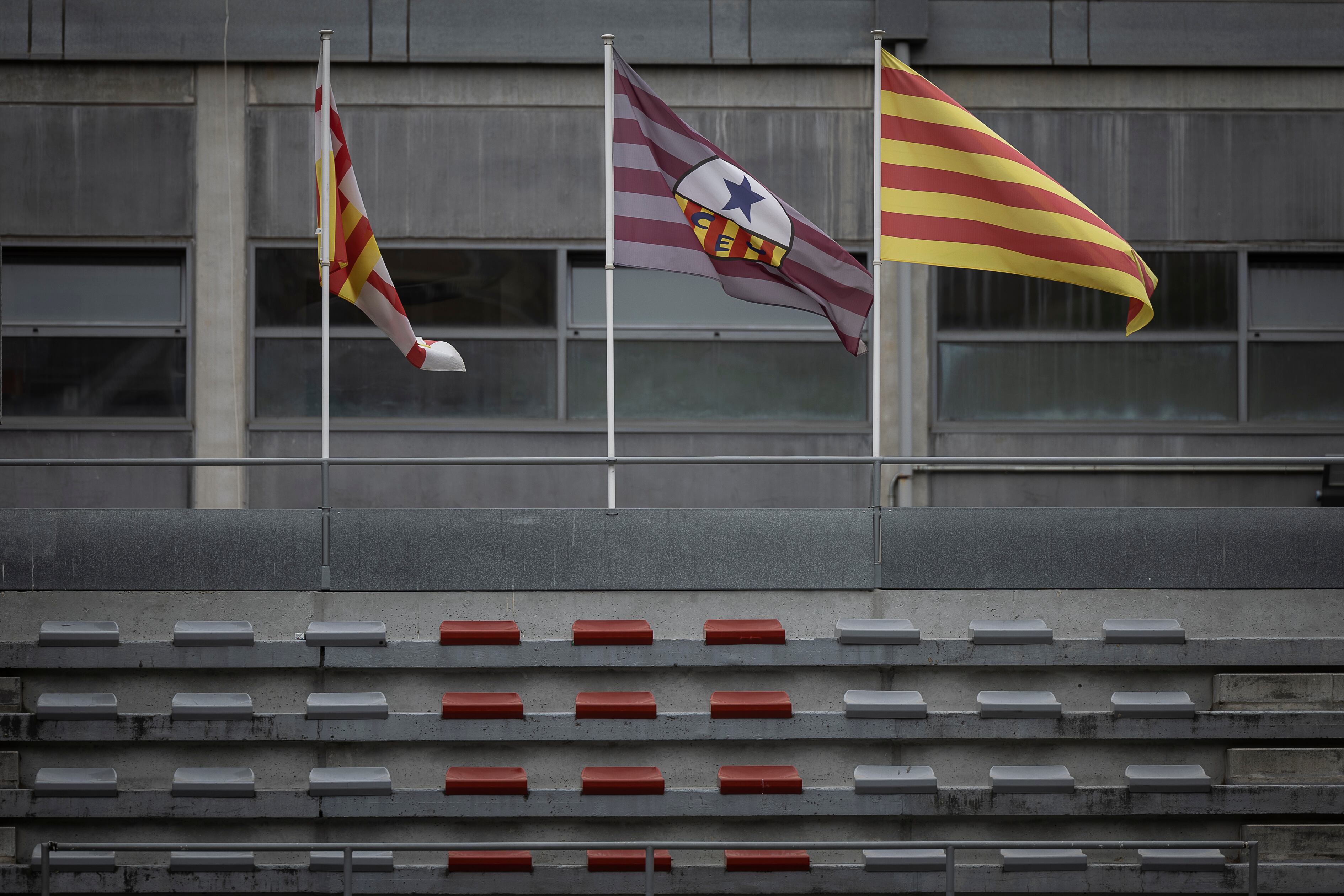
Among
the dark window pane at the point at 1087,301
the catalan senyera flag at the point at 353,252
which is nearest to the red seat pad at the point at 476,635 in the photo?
the catalan senyera flag at the point at 353,252

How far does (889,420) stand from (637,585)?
492 cm

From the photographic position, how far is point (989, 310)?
13.1 metres

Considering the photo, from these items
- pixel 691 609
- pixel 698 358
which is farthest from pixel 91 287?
pixel 691 609

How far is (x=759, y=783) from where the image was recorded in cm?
855

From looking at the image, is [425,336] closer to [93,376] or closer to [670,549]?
[93,376]

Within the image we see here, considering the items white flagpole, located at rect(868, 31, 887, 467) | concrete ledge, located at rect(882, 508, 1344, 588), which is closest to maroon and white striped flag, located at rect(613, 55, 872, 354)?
white flagpole, located at rect(868, 31, 887, 467)

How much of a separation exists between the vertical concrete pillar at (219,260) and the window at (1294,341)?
10871 millimetres

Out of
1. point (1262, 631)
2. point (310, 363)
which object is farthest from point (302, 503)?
point (1262, 631)

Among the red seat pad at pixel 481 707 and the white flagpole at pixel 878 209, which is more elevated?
the white flagpole at pixel 878 209

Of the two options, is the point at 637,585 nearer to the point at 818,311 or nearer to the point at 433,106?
the point at 818,311

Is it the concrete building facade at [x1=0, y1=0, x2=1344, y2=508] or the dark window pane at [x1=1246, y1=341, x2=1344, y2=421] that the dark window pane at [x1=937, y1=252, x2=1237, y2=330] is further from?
the dark window pane at [x1=1246, y1=341, x2=1344, y2=421]

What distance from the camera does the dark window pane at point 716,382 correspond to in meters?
12.9

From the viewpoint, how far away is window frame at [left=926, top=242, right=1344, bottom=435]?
13.0 metres

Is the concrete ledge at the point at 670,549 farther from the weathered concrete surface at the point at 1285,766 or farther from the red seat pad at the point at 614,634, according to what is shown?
the weathered concrete surface at the point at 1285,766
